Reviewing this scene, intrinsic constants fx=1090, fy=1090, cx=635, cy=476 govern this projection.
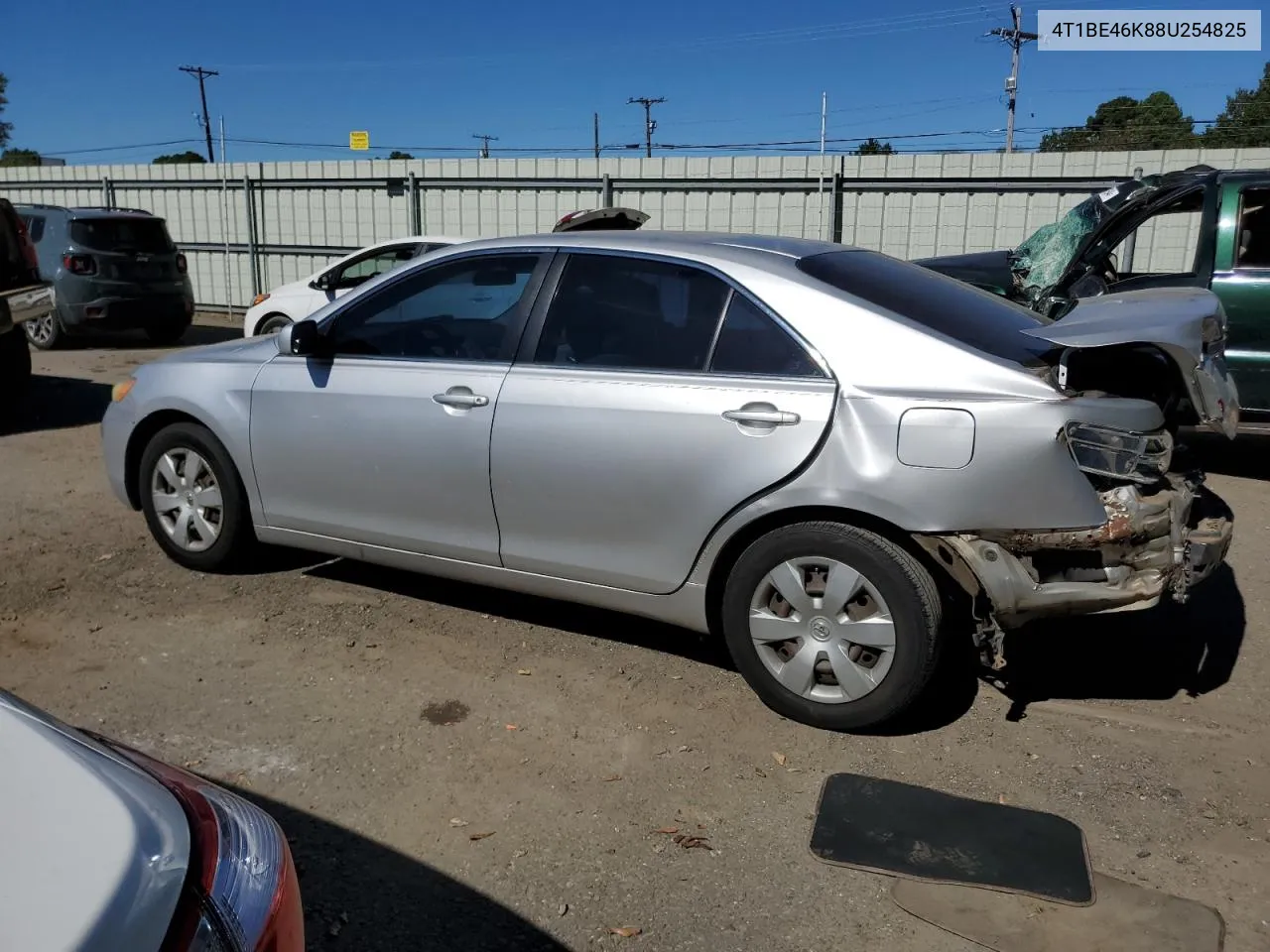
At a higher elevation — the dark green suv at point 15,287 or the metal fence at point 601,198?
the metal fence at point 601,198

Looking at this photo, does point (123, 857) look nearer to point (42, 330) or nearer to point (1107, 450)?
point (1107, 450)

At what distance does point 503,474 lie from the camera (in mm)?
4172

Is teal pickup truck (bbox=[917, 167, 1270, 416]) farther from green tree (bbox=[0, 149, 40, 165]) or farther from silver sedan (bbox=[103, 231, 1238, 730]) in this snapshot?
green tree (bbox=[0, 149, 40, 165])

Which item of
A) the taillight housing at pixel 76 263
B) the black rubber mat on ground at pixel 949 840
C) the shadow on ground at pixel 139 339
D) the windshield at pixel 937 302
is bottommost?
the black rubber mat on ground at pixel 949 840

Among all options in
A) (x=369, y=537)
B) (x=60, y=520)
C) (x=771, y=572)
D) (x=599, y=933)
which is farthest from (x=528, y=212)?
(x=599, y=933)

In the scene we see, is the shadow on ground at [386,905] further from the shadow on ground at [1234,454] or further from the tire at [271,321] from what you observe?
the tire at [271,321]

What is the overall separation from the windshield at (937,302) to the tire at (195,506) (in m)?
2.80

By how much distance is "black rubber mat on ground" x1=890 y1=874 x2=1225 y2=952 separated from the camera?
2.76 meters

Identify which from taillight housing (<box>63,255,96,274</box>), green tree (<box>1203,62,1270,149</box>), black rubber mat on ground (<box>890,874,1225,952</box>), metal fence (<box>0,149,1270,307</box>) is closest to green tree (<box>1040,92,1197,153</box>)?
green tree (<box>1203,62,1270,149</box>)

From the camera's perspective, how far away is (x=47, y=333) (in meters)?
13.4

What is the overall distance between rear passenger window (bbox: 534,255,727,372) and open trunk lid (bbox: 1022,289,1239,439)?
115cm

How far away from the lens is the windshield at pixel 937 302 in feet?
12.2

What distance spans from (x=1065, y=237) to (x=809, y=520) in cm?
502

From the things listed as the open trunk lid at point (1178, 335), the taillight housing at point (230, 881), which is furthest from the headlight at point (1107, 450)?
the taillight housing at point (230, 881)
